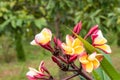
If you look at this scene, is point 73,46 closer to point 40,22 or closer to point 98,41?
point 98,41

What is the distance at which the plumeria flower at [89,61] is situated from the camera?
1307 mm

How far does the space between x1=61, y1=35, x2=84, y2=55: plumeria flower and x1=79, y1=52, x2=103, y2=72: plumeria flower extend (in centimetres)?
2

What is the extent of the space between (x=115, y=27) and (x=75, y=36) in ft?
12.7

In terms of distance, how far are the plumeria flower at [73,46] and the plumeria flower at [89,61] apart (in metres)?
0.02

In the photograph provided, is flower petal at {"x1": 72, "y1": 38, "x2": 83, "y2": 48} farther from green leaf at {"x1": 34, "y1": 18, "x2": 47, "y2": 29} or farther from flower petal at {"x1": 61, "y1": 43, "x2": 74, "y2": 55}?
green leaf at {"x1": 34, "y1": 18, "x2": 47, "y2": 29}

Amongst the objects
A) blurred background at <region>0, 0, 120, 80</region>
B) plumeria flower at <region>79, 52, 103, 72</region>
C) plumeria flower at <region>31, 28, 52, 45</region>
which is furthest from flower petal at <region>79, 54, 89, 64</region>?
blurred background at <region>0, 0, 120, 80</region>

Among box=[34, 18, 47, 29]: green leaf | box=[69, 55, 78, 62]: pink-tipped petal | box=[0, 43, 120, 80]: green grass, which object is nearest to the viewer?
box=[69, 55, 78, 62]: pink-tipped petal

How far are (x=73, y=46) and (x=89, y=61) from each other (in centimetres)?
7

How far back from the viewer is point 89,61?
1314 mm

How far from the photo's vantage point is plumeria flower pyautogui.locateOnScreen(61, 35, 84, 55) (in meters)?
1.30

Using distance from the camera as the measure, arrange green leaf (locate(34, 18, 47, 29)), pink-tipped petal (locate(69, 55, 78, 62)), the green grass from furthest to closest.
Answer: the green grass < green leaf (locate(34, 18, 47, 29)) < pink-tipped petal (locate(69, 55, 78, 62))

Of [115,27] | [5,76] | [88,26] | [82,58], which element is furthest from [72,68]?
[5,76]

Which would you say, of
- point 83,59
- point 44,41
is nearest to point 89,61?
point 83,59

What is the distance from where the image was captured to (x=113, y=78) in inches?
55.9
